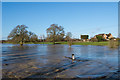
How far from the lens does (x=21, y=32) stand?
44.0 m

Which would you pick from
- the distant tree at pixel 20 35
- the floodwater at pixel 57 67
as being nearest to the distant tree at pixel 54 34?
the distant tree at pixel 20 35

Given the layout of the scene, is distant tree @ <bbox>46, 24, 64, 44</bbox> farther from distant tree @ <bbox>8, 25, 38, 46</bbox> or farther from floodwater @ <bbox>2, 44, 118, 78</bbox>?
floodwater @ <bbox>2, 44, 118, 78</bbox>

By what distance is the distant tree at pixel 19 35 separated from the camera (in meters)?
42.6

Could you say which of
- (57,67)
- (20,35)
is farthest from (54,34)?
(57,67)

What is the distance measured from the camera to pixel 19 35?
4309 centimetres

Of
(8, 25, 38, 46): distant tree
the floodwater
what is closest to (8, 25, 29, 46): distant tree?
(8, 25, 38, 46): distant tree

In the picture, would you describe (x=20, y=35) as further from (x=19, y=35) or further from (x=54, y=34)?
(x=54, y=34)

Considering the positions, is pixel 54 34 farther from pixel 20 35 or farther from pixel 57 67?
pixel 57 67

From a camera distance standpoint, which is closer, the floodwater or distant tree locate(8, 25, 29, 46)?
the floodwater

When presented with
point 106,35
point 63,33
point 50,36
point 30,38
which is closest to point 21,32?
point 30,38

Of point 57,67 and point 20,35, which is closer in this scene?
point 57,67

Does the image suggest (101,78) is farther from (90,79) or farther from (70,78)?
(70,78)

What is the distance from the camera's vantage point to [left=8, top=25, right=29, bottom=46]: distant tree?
42594mm

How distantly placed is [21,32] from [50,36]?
651 inches
